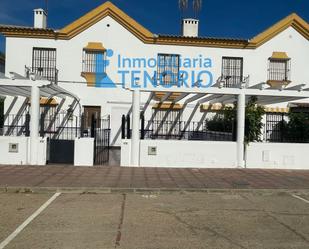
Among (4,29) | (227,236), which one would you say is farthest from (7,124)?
(227,236)

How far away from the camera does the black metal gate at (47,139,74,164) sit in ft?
46.9

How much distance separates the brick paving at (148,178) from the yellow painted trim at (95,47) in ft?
31.4

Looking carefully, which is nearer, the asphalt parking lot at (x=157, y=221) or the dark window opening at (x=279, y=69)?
the asphalt parking lot at (x=157, y=221)

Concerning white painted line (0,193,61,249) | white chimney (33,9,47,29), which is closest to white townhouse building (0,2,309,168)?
white chimney (33,9,47,29)

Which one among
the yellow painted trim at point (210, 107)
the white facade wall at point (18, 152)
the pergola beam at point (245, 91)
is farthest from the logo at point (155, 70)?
the white facade wall at point (18, 152)

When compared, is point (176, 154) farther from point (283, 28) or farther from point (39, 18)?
point (39, 18)

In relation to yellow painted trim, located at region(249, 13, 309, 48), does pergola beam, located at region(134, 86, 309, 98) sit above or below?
below

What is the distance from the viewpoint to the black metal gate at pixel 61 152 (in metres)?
14.3

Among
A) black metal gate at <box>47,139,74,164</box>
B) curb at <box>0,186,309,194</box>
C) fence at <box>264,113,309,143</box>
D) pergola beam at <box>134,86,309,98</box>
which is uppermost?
pergola beam at <box>134,86,309,98</box>

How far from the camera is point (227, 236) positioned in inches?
239

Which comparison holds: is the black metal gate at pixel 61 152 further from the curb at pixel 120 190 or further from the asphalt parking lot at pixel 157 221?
the asphalt parking lot at pixel 157 221

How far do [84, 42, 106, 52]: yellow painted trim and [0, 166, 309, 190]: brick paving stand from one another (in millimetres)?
9568

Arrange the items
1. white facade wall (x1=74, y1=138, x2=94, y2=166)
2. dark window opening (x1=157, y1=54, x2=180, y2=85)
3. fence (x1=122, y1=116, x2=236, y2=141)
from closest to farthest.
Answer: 1. white facade wall (x1=74, y1=138, x2=94, y2=166)
2. fence (x1=122, y1=116, x2=236, y2=141)
3. dark window opening (x1=157, y1=54, x2=180, y2=85)

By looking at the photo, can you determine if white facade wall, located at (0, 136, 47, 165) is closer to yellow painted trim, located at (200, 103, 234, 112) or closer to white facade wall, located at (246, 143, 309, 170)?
white facade wall, located at (246, 143, 309, 170)
